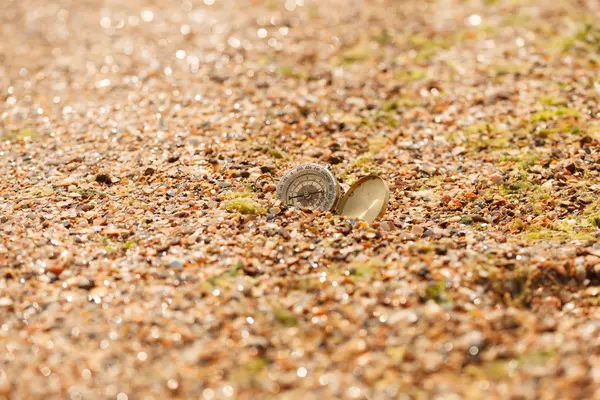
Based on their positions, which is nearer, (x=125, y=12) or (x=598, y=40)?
(x=598, y=40)

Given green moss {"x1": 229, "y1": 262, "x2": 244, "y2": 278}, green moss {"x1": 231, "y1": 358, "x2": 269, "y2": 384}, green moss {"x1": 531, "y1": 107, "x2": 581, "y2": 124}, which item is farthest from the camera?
green moss {"x1": 531, "y1": 107, "x2": 581, "y2": 124}

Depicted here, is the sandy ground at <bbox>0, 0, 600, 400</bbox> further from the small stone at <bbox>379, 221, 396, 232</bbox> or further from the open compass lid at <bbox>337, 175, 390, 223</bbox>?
the open compass lid at <bbox>337, 175, 390, 223</bbox>

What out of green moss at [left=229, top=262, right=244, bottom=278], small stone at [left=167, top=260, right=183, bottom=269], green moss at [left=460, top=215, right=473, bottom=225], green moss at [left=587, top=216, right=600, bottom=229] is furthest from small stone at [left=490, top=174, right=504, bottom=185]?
small stone at [left=167, top=260, right=183, bottom=269]

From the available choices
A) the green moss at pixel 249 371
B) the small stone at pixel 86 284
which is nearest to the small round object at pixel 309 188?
the small stone at pixel 86 284

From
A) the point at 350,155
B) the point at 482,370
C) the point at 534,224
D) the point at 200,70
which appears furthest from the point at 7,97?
the point at 482,370

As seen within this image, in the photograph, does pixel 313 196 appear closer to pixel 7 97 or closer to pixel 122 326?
pixel 122 326

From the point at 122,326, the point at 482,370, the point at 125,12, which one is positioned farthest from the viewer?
the point at 125,12
